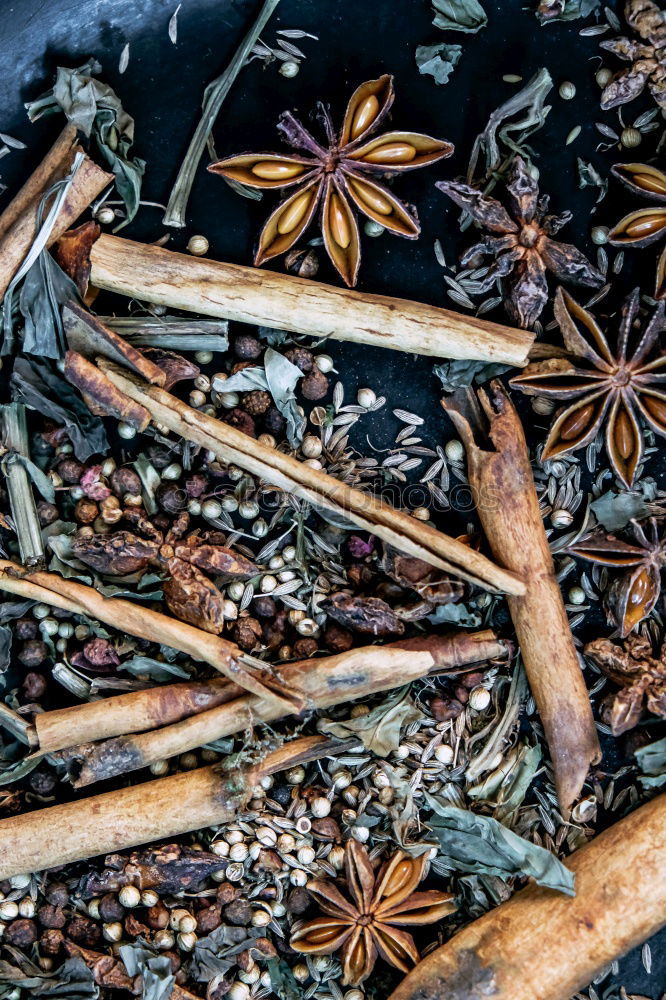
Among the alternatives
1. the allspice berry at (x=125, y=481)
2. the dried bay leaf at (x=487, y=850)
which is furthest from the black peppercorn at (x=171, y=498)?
the dried bay leaf at (x=487, y=850)

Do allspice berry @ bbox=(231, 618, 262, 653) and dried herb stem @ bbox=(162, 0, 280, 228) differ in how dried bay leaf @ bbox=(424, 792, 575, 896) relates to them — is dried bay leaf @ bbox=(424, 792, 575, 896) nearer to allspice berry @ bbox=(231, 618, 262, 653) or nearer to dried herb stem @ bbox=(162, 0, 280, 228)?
allspice berry @ bbox=(231, 618, 262, 653)


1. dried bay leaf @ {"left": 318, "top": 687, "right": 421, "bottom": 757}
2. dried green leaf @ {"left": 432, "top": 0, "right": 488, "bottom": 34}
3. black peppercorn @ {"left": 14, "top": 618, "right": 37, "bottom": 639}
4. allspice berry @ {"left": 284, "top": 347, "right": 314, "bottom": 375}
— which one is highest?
dried green leaf @ {"left": 432, "top": 0, "right": 488, "bottom": 34}

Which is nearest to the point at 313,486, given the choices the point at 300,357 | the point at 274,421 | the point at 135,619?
the point at 274,421

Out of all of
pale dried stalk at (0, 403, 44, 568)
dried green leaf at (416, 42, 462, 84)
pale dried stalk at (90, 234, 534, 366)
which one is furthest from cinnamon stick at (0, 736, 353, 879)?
dried green leaf at (416, 42, 462, 84)

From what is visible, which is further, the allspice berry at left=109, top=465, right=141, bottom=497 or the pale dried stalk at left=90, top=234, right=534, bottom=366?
the allspice berry at left=109, top=465, right=141, bottom=497

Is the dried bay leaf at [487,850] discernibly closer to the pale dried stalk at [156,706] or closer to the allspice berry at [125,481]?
the pale dried stalk at [156,706]

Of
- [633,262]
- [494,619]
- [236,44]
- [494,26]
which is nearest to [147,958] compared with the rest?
[494,619]
